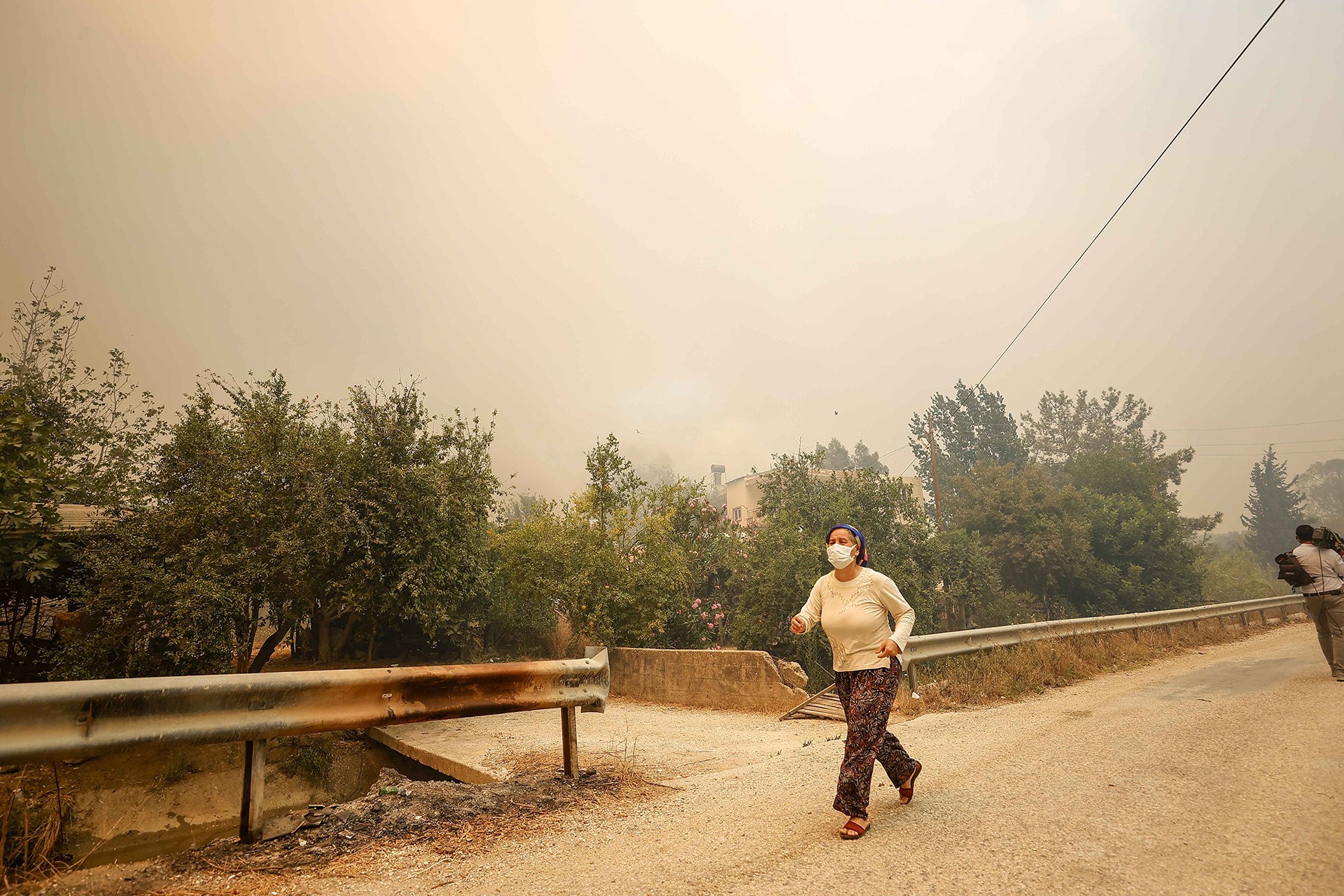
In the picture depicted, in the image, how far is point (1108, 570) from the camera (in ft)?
127

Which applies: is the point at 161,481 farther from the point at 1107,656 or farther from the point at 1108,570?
the point at 1108,570

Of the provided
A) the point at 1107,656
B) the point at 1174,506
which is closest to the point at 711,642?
the point at 1107,656

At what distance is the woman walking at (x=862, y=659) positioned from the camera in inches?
150

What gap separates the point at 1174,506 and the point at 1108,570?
11.6 meters

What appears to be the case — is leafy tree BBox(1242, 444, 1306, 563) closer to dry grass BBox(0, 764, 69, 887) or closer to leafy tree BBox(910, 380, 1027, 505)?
leafy tree BBox(910, 380, 1027, 505)

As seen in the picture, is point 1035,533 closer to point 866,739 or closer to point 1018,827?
point 1018,827

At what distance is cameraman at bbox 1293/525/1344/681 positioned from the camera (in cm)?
867

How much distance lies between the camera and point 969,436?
2798 inches

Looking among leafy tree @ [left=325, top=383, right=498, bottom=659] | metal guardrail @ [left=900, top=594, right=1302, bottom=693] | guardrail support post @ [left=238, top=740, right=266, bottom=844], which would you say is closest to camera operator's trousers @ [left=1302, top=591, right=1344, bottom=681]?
metal guardrail @ [left=900, top=594, right=1302, bottom=693]

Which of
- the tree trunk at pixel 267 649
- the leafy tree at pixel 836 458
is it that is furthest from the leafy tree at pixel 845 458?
the tree trunk at pixel 267 649

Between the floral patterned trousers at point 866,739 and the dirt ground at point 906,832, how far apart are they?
0.70 feet

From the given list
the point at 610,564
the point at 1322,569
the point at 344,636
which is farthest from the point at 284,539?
the point at 1322,569

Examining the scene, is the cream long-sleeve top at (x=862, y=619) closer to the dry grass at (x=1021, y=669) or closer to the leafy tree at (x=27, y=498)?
the dry grass at (x=1021, y=669)

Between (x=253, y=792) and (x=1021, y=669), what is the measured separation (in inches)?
377
